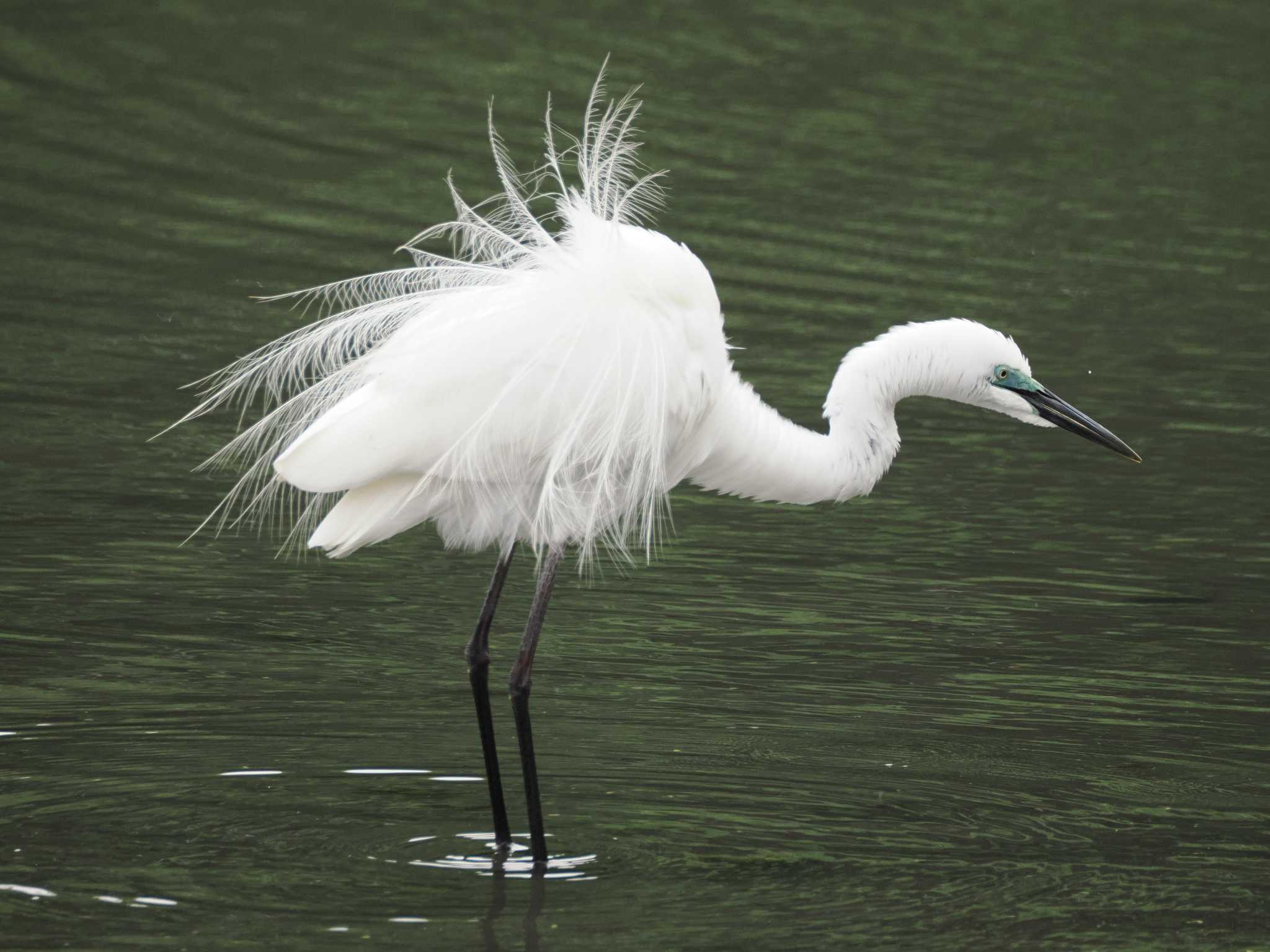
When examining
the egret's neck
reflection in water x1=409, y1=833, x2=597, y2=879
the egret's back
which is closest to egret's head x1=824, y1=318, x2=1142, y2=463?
the egret's neck

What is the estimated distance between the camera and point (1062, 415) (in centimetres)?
620

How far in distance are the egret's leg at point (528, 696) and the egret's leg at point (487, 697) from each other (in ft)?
0.25

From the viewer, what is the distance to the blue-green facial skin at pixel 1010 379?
A: 6016 mm

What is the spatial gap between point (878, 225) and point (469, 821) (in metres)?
8.43

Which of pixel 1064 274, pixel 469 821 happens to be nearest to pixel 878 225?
pixel 1064 274

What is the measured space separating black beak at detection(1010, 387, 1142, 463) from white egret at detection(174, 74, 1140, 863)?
10 mm

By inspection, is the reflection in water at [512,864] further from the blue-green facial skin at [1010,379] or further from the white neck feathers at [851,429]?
the blue-green facial skin at [1010,379]

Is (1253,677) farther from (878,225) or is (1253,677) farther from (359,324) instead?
(878,225)

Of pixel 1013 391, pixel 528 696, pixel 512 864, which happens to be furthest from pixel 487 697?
pixel 1013 391

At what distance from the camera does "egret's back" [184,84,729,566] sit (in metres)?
5.36

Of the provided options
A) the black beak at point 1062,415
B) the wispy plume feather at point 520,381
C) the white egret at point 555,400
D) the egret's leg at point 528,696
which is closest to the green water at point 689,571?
the egret's leg at point 528,696

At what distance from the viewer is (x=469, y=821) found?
5715 mm

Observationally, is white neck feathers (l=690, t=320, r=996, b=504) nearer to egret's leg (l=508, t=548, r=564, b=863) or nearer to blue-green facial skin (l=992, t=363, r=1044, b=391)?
blue-green facial skin (l=992, t=363, r=1044, b=391)

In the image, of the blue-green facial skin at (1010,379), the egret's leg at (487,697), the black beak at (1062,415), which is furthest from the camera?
the black beak at (1062,415)
